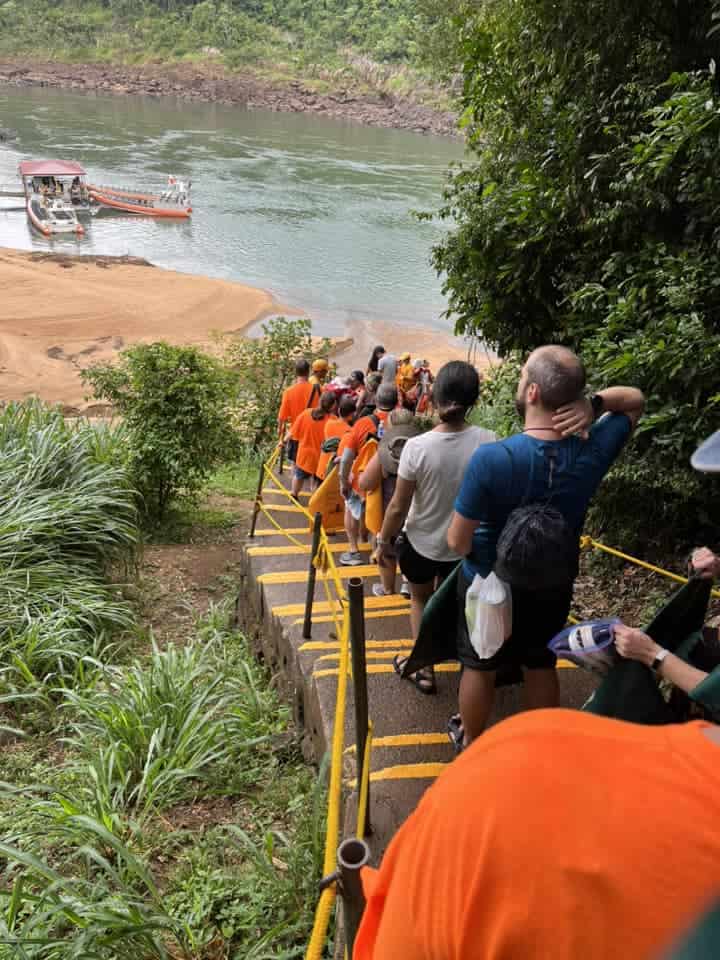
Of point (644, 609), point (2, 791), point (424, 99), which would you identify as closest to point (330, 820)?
point (2, 791)

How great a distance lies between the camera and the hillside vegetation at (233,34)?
5700 cm

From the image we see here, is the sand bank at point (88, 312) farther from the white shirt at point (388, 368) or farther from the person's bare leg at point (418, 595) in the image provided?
the person's bare leg at point (418, 595)

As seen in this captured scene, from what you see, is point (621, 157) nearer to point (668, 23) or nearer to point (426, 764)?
point (668, 23)

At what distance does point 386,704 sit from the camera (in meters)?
3.34

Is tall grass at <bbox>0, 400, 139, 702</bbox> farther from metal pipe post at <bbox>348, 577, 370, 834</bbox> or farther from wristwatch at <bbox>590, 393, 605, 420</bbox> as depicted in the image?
wristwatch at <bbox>590, 393, 605, 420</bbox>

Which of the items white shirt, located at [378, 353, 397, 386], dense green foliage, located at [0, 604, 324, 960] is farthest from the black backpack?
white shirt, located at [378, 353, 397, 386]

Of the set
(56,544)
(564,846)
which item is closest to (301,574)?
(56,544)

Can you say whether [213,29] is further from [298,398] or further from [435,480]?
[435,480]

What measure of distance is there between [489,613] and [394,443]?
4.82 feet

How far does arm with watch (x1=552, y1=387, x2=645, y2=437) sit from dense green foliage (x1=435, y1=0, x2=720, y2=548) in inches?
51.8

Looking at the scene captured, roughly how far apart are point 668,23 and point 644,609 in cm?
388

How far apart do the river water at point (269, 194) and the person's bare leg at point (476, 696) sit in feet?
58.4

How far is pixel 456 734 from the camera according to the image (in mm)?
3012

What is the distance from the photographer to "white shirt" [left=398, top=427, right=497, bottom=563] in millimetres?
3066
